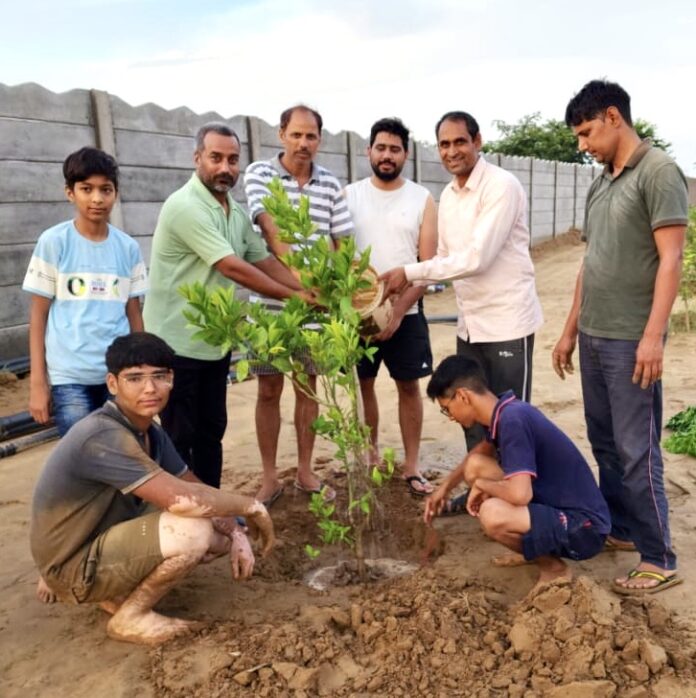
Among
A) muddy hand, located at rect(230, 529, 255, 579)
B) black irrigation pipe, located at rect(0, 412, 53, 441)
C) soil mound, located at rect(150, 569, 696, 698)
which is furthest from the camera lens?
black irrigation pipe, located at rect(0, 412, 53, 441)

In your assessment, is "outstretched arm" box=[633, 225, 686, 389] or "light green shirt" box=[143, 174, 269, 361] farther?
"light green shirt" box=[143, 174, 269, 361]

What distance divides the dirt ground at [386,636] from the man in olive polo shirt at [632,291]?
1.19 feet

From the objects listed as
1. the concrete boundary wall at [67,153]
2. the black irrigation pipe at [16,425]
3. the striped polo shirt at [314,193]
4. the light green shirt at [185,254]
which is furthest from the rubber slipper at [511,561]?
the concrete boundary wall at [67,153]

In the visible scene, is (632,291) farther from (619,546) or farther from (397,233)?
(397,233)

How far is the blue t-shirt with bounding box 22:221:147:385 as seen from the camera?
291cm

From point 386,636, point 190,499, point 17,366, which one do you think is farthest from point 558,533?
point 17,366

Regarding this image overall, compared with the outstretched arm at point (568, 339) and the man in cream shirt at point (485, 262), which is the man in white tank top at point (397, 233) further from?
the outstretched arm at point (568, 339)

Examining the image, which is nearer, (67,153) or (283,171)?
(283,171)

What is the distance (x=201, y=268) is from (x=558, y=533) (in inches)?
74.3

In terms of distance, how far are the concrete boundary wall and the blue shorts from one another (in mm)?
4930

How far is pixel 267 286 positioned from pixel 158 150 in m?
4.44

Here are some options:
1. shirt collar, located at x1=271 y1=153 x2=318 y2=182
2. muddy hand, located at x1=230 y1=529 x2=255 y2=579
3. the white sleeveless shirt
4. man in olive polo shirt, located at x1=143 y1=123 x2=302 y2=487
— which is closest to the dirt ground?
muddy hand, located at x1=230 y1=529 x2=255 y2=579

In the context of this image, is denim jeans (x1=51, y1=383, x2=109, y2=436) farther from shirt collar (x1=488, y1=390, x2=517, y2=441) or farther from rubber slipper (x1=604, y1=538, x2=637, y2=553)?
rubber slipper (x1=604, y1=538, x2=637, y2=553)

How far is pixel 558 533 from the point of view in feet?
9.08
